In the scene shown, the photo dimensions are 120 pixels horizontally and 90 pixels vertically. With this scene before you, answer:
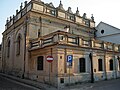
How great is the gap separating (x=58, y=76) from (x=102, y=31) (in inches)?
679

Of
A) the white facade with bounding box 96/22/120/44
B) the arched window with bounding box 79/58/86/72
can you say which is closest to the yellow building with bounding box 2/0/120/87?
the arched window with bounding box 79/58/86/72

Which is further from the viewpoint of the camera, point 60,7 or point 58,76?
point 60,7

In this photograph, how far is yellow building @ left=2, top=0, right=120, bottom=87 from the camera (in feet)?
48.9

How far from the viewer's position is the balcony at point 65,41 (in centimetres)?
1484

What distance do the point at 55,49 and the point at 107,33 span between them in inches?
635

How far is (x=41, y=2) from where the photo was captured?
2055 cm

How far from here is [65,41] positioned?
15.2 metres

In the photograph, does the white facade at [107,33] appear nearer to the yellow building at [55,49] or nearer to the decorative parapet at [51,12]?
the decorative parapet at [51,12]

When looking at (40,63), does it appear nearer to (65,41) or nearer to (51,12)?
(65,41)

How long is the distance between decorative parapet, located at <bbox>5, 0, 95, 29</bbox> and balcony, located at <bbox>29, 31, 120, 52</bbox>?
463 centimetres

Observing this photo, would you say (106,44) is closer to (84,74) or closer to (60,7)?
(84,74)

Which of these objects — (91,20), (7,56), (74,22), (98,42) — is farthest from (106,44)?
(7,56)

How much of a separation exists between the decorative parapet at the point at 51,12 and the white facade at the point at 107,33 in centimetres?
210

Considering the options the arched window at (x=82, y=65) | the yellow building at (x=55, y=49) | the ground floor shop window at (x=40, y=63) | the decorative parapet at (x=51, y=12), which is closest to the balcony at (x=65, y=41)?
the yellow building at (x=55, y=49)
